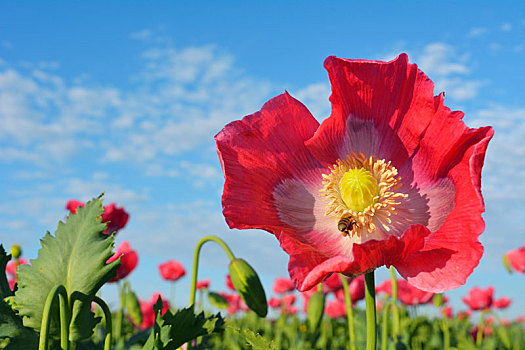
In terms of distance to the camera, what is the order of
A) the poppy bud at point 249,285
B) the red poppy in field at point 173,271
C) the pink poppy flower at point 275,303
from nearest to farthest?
the poppy bud at point 249,285 → the red poppy in field at point 173,271 → the pink poppy flower at point 275,303

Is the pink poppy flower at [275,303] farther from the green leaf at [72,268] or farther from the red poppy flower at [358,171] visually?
the red poppy flower at [358,171]

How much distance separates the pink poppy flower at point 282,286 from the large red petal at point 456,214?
24.0ft

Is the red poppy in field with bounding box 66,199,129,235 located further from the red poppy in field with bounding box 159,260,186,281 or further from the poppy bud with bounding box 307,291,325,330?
the red poppy in field with bounding box 159,260,186,281

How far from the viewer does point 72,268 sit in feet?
4.90

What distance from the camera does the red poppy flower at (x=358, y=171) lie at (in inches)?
46.1

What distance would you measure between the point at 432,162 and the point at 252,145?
464mm

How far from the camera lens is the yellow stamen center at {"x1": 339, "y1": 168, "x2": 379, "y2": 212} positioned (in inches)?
54.6

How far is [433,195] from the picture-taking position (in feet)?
4.52

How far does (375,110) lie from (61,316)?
103cm

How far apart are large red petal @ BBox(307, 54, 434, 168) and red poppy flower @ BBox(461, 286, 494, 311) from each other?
20.4ft

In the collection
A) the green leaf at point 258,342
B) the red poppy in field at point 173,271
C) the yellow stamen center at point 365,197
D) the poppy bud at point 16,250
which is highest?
the red poppy in field at point 173,271

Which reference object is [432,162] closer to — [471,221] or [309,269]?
[471,221]

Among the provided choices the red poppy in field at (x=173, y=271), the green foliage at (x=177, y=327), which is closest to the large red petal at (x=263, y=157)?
the green foliage at (x=177, y=327)

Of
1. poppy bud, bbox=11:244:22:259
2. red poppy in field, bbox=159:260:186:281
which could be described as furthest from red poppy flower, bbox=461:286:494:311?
poppy bud, bbox=11:244:22:259
